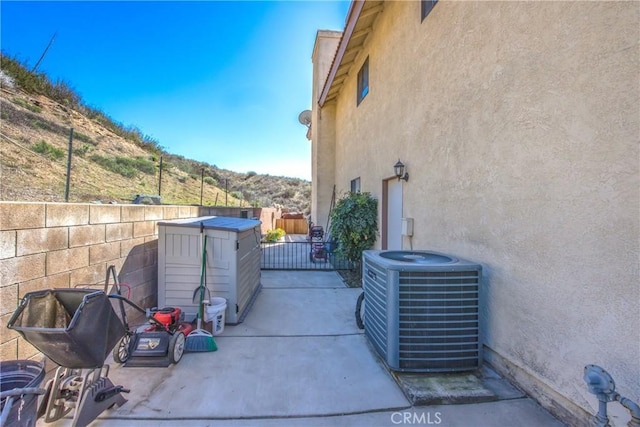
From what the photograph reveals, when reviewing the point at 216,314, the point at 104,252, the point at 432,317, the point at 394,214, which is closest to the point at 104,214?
the point at 104,252

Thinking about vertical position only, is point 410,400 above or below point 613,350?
below

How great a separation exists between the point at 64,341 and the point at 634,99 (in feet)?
11.6

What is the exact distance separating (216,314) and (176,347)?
0.65 metres

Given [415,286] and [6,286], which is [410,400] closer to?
[415,286]

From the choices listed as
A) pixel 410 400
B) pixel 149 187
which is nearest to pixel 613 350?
pixel 410 400

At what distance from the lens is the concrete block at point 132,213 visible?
348 centimetres

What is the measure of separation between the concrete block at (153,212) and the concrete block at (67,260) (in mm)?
1066

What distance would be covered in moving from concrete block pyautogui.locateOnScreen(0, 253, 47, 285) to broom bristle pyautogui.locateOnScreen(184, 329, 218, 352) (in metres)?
1.41

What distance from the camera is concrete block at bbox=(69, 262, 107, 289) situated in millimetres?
2775

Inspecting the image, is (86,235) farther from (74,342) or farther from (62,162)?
(62,162)

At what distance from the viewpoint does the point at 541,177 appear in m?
2.18

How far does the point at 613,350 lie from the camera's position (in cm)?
169

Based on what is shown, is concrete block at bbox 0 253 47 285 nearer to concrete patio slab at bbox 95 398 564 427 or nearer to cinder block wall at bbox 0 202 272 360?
cinder block wall at bbox 0 202 272 360

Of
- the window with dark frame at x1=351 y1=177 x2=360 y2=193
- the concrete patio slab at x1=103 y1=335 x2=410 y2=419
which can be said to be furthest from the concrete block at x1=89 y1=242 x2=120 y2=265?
the window with dark frame at x1=351 y1=177 x2=360 y2=193
